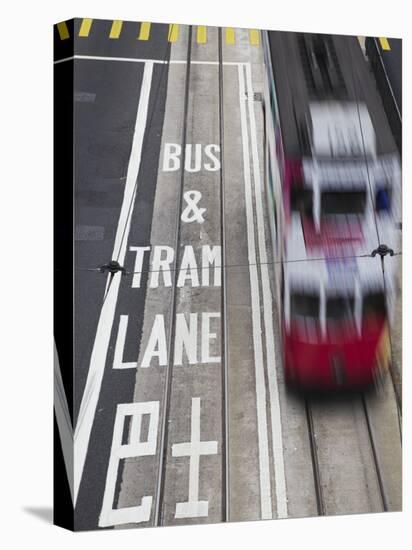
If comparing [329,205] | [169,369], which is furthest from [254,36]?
[169,369]

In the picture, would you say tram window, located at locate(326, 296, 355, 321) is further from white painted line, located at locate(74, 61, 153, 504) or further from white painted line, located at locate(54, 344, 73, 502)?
white painted line, located at locate(54, 344, 73, 502)

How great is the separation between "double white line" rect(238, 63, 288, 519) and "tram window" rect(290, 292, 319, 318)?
212 mm

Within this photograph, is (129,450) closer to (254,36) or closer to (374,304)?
(374,304)

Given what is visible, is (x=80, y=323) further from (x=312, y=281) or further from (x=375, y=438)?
(x=375, y=438)

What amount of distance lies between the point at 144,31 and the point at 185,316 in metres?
2.52

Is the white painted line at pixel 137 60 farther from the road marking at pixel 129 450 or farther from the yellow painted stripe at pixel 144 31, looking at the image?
the road marking at pixel 129 450

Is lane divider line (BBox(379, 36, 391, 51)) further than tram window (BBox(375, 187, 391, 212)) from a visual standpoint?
Yes

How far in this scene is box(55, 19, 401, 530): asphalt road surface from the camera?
11.8m

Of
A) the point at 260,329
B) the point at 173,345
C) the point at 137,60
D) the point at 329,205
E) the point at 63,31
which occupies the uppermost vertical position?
the point at 63,31

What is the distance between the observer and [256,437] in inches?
479

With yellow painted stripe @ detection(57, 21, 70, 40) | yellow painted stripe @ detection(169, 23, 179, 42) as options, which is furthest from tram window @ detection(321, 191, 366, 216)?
yellow painted stripe @ detection(57, 21, 70, 40)

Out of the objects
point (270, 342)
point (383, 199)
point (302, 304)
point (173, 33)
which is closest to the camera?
point (173, 33)

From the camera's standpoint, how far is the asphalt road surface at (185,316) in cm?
1176

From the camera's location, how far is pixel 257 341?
1228 centimetres
